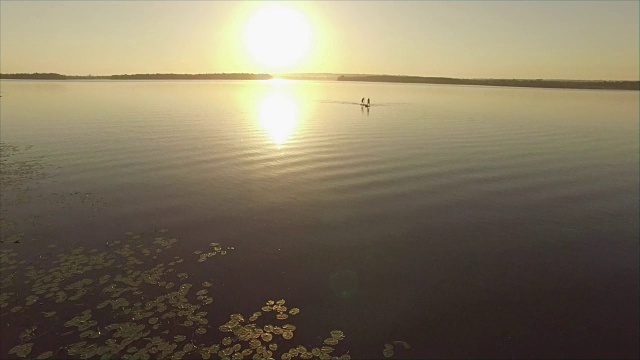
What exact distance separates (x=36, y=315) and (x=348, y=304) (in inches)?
405

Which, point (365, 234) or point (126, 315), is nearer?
point (126, 315)

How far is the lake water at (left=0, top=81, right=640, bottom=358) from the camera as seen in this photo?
40.8 ft

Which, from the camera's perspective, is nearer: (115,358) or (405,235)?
(115,358)

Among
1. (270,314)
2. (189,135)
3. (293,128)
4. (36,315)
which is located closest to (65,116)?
(189,135)

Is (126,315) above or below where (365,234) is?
below

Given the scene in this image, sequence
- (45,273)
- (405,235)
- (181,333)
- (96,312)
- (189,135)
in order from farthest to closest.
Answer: (189,135), (405,235), (45,273), (96,312), (181,333)

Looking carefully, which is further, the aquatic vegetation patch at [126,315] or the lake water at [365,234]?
the lake water at [365,234]

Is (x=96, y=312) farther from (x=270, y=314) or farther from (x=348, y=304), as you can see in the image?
(x=348, y=304)

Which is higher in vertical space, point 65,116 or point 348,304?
point 65,116

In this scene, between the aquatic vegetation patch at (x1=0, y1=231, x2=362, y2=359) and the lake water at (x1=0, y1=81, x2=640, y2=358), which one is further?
the lake water at (x1=0, y1=81, x2=640, y2=358)

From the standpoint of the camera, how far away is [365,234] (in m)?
19.3

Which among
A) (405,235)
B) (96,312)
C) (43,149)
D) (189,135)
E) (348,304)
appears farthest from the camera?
(189,135)

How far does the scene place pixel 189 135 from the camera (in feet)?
153

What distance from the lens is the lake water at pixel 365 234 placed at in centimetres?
1242
